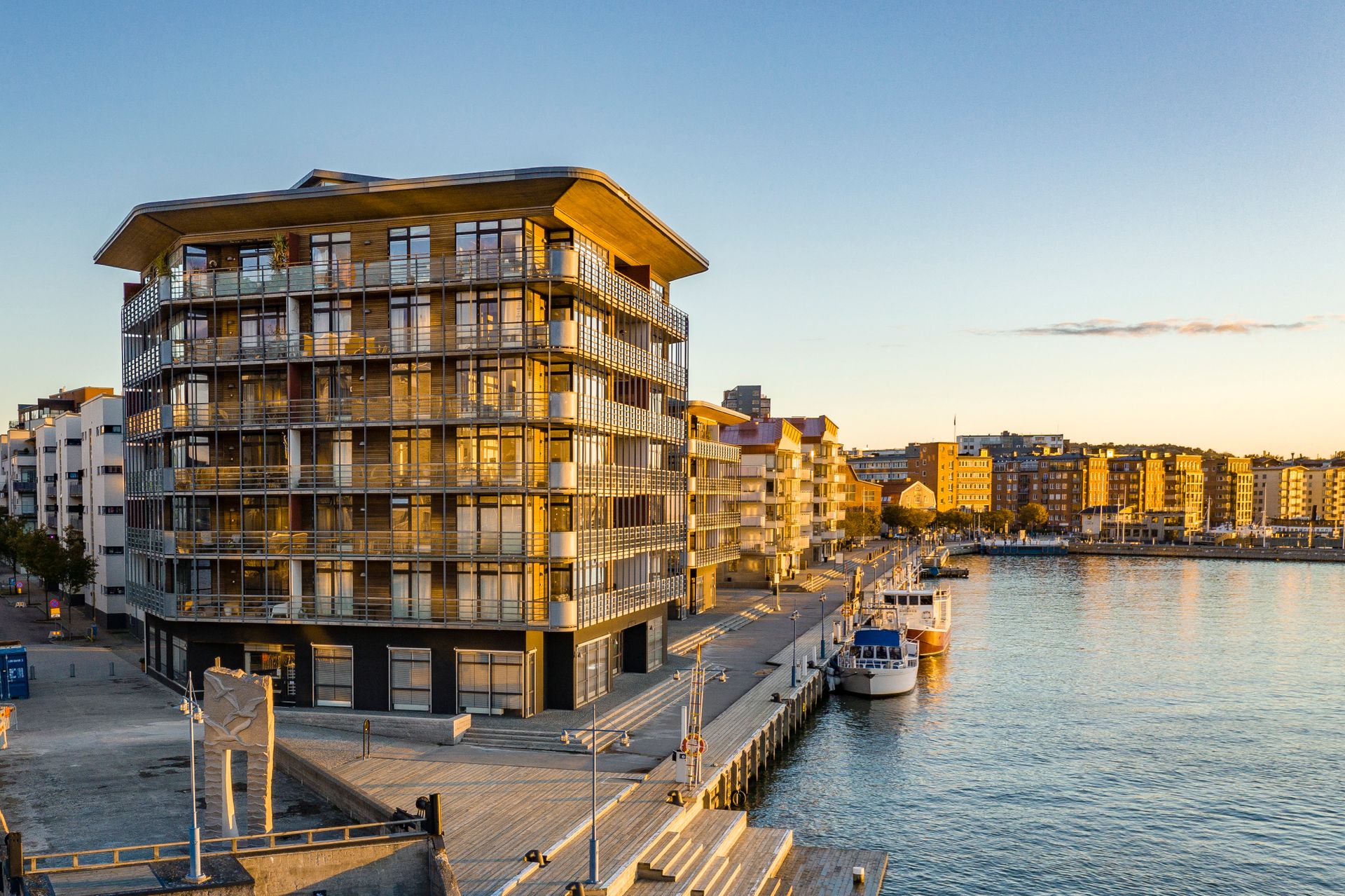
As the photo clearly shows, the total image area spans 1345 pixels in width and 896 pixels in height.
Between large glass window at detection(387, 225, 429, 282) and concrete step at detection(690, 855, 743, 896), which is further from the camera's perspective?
large glass window at detection(387, 225, 429, 282)

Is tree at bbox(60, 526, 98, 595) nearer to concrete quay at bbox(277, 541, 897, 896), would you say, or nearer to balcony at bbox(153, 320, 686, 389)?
balcony at bbox(153, 320, 686, 389)

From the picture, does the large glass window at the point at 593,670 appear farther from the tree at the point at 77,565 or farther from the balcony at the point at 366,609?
the tree at the point at 77,565

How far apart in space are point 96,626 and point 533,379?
53.6m

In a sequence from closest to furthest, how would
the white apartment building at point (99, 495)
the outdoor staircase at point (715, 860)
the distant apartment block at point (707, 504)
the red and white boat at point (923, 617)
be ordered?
Answer: the outdoor staircase at point (715, 860)
the red and white boat at point (923, 617)
the white apartment building at point (99, 495)
the distant apartment block at point (707, 504)

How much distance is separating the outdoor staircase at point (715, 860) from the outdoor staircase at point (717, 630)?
73.8ft

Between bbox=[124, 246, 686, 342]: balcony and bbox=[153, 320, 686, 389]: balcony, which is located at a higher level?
bbox=[124, 246, 686, 342]: balcony

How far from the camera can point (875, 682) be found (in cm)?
6681

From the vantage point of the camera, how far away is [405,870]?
29.8m

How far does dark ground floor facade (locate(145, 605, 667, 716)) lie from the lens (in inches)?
1907

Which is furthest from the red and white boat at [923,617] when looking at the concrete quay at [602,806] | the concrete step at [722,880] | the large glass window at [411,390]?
the concrete step at [722,880]

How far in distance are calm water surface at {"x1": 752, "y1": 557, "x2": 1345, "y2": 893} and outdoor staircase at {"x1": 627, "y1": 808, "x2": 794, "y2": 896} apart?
4.74 meters

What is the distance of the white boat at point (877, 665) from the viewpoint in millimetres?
66938

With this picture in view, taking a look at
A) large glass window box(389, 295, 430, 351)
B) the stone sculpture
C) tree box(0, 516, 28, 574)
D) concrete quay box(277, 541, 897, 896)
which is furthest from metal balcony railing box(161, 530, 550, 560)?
tree box(0, 516, 28, 574)

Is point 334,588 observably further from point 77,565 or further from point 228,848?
point 77,565
